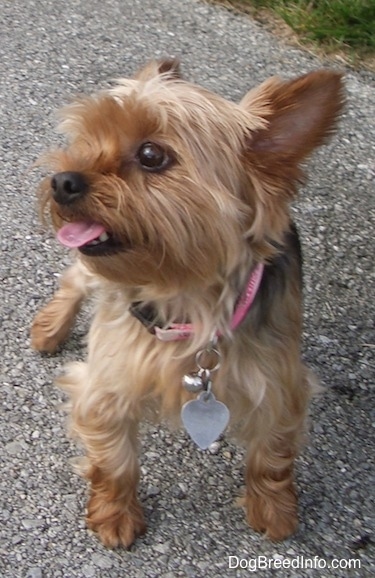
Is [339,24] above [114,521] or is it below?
above

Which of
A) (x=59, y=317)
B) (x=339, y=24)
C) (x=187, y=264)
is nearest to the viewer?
(x=187, y=264)

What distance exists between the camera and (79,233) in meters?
2.20

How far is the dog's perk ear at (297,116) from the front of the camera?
2193 mm

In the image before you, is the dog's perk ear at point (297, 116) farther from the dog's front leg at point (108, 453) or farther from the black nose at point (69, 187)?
the dog's front leg at point (108, 453)

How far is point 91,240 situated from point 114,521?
968 millimetres

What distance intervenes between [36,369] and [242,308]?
1096 mm

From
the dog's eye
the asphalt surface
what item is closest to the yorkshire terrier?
the dog's eye

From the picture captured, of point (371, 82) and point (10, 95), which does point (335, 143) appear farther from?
point (10, 95)

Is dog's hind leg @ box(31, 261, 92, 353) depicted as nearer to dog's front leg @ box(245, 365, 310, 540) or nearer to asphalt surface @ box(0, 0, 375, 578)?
asphalt surface @ box(0, 0, 375, 578)

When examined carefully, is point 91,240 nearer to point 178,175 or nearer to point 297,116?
point 178,175

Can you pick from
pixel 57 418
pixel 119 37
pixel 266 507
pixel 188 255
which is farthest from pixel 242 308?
pixel 119 37

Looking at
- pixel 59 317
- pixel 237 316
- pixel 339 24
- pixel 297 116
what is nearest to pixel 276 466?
pixel 237 316

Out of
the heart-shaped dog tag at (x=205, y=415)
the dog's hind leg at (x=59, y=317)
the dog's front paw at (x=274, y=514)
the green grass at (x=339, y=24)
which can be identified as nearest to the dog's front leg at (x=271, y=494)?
the dog's front paw at (x=274, y=514)

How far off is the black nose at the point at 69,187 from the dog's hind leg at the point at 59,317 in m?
1.10
